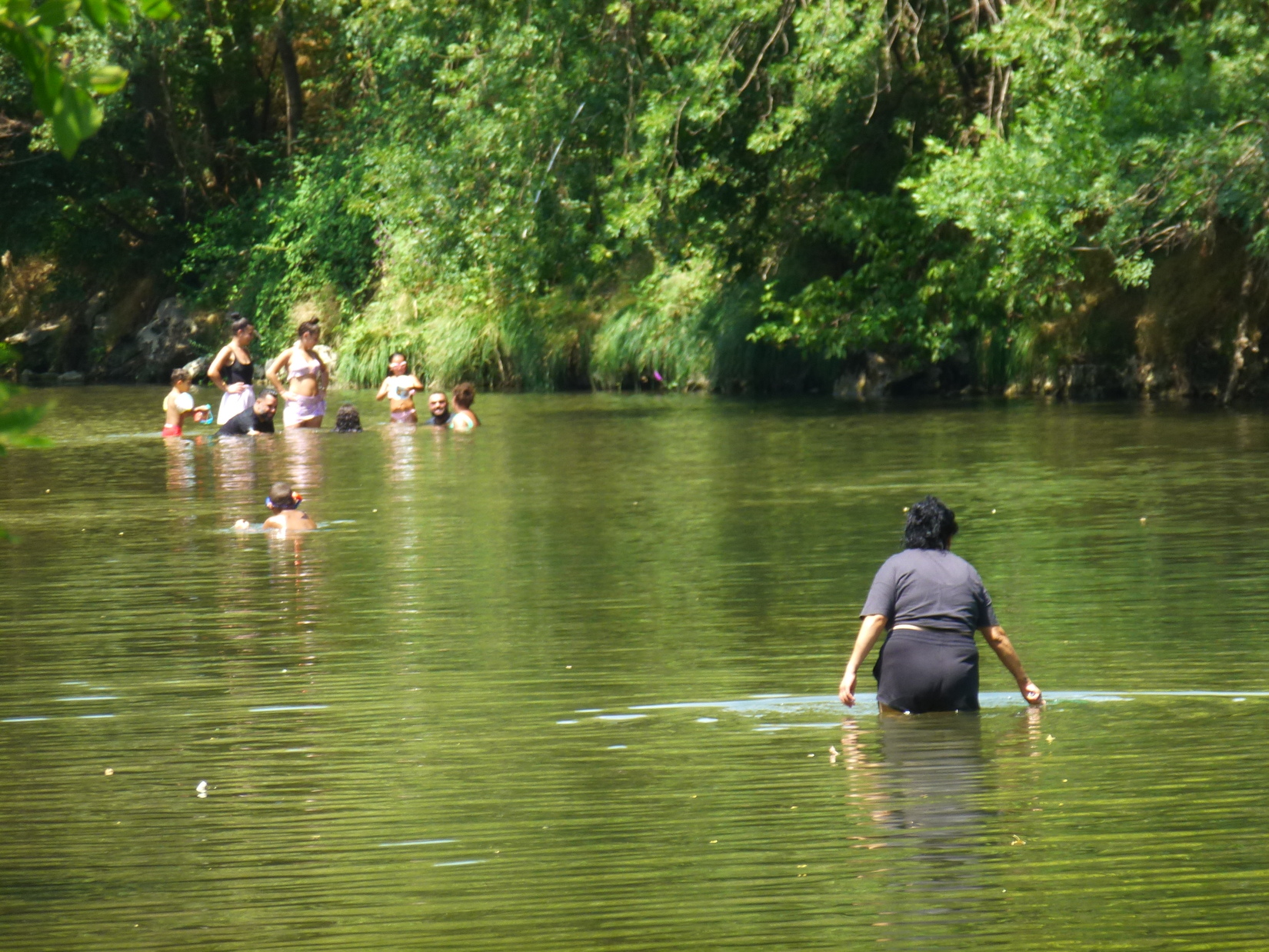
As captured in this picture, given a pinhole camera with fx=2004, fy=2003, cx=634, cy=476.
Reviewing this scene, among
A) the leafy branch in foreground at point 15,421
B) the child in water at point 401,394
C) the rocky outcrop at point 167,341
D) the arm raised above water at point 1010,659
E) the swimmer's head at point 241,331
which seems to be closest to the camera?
the leafy branch in foreground at point 15,421

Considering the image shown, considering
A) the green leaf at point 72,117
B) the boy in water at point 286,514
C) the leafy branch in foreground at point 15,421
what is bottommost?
the boy in water at point 286,514

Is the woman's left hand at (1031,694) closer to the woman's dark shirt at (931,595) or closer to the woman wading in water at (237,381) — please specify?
the woman's dark shirt at (931,595)

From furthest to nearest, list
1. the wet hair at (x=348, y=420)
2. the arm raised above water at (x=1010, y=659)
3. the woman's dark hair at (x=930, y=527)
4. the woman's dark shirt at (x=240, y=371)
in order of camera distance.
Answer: the wet hair at (x=348, y=420)
the woman's dark shirt at (x=240, y=371)
the woman's dark hair at (x=930, y=527)
the arm raised above water at (x=1010, y=659)

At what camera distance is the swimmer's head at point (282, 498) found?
16344 mm

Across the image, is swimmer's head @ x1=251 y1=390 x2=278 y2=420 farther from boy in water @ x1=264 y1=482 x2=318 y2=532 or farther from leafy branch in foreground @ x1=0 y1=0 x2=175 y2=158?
leafy branch in foreground @ x1=0 y1=0 x2=175 y2=158

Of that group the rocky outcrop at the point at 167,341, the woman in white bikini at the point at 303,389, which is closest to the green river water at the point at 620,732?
the woman in white bikini at the point at 303,389

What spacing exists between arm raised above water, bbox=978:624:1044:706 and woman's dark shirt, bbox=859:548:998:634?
0.13ft

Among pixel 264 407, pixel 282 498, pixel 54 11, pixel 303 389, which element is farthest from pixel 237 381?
pixel 54 11

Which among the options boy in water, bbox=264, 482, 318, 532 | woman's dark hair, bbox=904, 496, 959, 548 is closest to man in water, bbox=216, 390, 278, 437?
boy in water, bbox=264, 482, 318, 532

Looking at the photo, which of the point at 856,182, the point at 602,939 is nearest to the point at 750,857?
the point at 602,939

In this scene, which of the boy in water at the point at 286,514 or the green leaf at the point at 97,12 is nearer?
the green leaf at the point at 97,12

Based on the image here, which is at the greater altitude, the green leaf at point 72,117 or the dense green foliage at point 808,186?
the dense green foliage at point 808,186

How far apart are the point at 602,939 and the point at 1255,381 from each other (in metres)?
25.0

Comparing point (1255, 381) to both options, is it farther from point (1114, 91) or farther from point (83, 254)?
point (83, 254)
